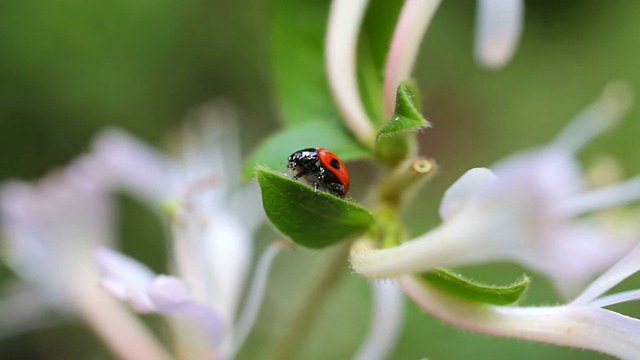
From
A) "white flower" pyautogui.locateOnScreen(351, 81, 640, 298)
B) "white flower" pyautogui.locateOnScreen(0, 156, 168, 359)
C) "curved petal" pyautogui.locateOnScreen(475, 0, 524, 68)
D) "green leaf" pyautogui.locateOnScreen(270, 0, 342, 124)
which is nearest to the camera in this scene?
"white flower" pyautogui.locateOnScreen(351, 81, 640, 298)

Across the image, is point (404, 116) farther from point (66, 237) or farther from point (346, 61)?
point (66, 237)

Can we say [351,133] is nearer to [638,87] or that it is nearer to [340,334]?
[340,334]

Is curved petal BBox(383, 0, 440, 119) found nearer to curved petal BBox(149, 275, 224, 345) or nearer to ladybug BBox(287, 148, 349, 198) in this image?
ladybug BBox(287, 148, 349, 198)

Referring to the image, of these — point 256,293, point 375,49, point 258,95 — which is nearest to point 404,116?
point 375,49

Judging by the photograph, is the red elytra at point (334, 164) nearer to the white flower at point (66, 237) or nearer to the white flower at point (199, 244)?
the white flower at point (199, 244)

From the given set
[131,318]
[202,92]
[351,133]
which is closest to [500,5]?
[351,133]

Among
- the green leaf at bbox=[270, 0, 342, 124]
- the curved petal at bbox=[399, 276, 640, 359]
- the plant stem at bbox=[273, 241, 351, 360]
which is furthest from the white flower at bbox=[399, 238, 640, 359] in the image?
the green leaf at bbox=[270, 0, 342, 124]

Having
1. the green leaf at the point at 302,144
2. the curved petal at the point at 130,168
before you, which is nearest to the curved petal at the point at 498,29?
the green leaf at the point at 302,144
